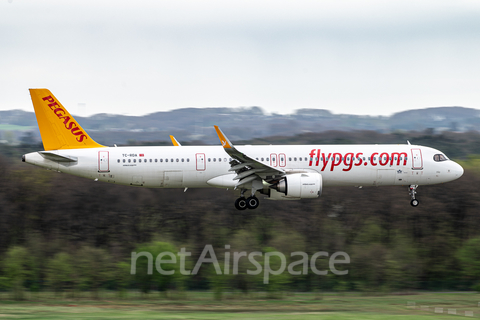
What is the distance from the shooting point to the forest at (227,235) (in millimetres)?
66375

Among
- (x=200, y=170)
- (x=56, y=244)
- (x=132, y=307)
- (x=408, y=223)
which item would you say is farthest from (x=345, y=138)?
(x=200, y=170)

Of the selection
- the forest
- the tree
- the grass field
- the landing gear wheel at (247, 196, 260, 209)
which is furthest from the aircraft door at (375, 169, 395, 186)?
the tree

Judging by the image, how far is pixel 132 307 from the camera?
5172 centimetres

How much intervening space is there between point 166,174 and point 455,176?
20.4m

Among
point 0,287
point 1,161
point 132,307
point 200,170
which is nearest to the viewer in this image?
point 200,170

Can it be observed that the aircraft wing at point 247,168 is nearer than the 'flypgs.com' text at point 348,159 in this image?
Yes

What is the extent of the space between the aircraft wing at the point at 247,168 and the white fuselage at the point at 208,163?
0.88 meters

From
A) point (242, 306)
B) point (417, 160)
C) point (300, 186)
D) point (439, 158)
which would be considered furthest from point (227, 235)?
point (439, 158)

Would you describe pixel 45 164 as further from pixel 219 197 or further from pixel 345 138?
pixel 345 138

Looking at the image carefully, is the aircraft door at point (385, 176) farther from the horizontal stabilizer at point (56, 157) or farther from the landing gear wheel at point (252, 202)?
the horizontal stabilizer at point (56, 157)

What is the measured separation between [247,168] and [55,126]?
14.3m

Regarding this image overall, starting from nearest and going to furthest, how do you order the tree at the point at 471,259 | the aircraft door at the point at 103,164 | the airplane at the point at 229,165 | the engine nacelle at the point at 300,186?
the engine nacelle at the point at 300,186
the airplane at the point at 229,165
the aircraft door at the point at 103,164
the tree at the point at 471,259

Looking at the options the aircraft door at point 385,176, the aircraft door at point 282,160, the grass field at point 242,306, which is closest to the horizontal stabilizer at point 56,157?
the grass field at point 242,306

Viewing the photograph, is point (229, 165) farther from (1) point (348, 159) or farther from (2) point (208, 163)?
(1) point (348, 159)
